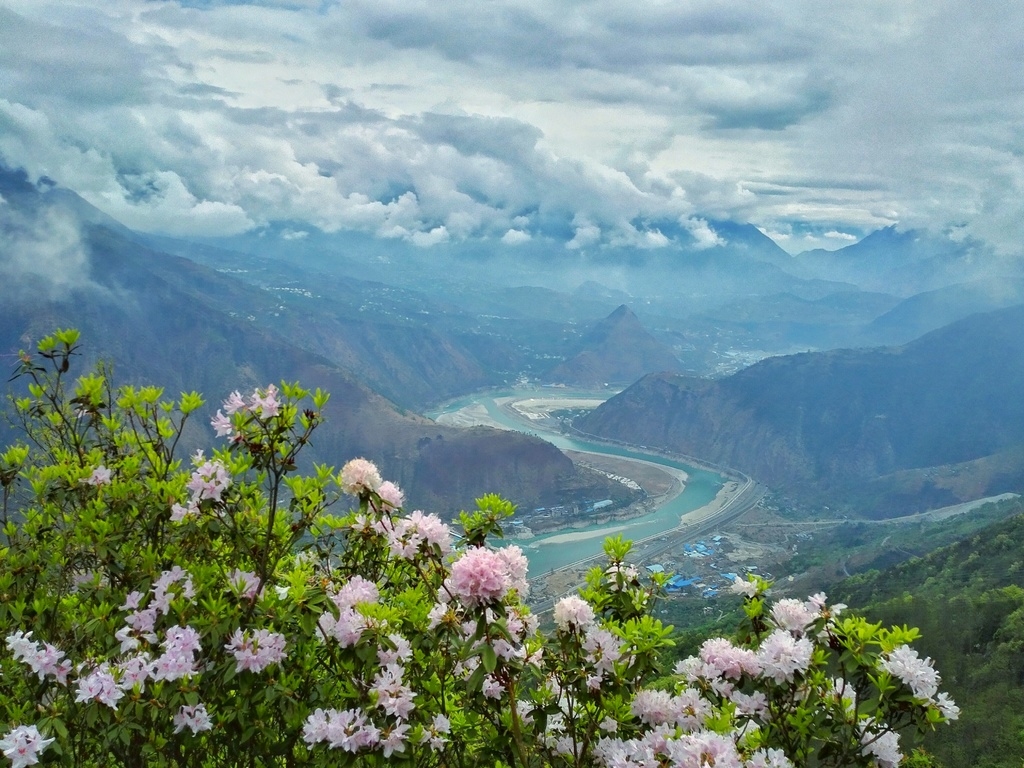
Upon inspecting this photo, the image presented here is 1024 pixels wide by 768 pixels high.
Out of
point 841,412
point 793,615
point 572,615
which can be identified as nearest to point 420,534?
point 572,615

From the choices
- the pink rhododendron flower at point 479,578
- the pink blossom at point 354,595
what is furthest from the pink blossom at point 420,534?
the pink rhododendron flower at point 479,578

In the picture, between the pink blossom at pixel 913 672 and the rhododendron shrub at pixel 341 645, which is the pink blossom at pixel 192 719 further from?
the pink blossom at pixel 913 672

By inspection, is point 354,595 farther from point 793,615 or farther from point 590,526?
point 590,526

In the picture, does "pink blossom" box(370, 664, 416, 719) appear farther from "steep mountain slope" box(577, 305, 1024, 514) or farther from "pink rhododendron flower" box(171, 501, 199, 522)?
"steep mountain slope" box(577, 305, 1024, 514)

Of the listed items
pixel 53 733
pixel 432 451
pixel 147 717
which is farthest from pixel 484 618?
pixel 432 451

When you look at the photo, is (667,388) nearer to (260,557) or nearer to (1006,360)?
(1006,360)
